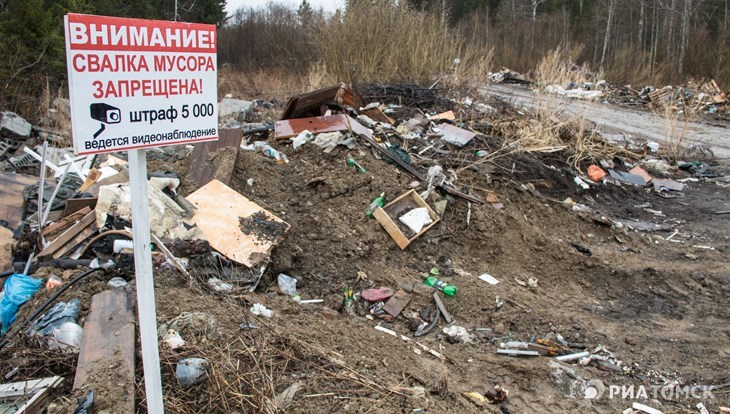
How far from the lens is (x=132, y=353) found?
2.46 m

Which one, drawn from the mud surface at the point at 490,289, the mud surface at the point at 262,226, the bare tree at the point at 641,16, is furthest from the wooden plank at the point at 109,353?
the bare tree at the point at 641,16

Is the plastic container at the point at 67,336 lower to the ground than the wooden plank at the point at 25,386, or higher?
higher

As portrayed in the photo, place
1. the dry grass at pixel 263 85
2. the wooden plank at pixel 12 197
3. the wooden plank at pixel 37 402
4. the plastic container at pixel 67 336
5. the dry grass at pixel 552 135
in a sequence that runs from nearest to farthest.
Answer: the wooden plank at pixel 37 402 → the plastic container at pixel 67 336 → the wooden plank at pixel 12 197 → the dry grass at pixel 552 135 → the dry grass at pixel 263 85

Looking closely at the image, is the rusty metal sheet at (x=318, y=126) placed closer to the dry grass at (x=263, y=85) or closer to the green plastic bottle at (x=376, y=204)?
the green plastic bottle at (x=376, y=204)

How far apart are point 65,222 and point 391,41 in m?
9.27

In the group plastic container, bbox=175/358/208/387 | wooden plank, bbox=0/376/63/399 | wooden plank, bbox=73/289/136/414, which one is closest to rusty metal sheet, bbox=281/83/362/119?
wooden plank, bbox=73/289/136/414

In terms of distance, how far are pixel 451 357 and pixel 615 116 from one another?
1197 centimetres

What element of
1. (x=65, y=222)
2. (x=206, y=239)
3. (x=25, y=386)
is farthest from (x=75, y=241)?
(x=25, y=386)

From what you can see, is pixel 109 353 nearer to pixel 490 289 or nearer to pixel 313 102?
pixel 490 289

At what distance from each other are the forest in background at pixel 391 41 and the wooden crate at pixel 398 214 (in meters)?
6.40

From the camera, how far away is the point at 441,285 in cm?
433

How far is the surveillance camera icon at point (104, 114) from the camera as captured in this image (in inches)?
63.4

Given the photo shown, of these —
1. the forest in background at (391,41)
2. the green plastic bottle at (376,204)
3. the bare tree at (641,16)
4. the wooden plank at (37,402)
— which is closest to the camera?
the wooden plank at (37,402)

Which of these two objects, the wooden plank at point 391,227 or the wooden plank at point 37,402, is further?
the wooden plank at point 391,227
